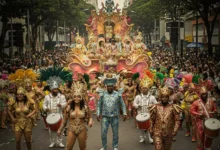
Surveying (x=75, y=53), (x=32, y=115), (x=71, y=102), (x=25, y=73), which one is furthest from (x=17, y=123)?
(x=75, y=53)

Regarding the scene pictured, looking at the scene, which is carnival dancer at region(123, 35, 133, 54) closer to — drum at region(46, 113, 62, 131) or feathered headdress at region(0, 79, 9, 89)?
feathered headdress at region(0, 79, 9, 89)

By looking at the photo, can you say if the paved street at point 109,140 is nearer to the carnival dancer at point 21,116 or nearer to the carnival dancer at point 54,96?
the carnival dancer at point 54,96

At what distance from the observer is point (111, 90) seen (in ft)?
30.0

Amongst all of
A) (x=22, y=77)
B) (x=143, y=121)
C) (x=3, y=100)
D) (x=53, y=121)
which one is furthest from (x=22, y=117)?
(x=3, y=100)

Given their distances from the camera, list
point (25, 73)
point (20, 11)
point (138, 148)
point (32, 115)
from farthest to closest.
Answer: point (20, 11) < point (25, 73) < point (138, 148) < point (32, 115)

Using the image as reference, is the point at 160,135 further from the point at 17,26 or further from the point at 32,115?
the point at 17,26

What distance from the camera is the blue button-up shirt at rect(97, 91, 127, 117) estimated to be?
29.6 feet

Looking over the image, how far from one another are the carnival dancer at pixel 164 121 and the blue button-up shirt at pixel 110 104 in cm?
157

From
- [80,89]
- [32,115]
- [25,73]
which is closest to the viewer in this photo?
[80,89]

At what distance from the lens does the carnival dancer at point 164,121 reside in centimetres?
744

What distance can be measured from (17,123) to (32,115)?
0.37 m

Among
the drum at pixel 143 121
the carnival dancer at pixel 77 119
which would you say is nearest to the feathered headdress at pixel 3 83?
the carnival dancer at pixel 77 119

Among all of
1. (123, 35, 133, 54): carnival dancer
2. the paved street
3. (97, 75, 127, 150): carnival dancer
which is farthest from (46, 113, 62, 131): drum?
(123, 35, 133, 54): carnival dancer

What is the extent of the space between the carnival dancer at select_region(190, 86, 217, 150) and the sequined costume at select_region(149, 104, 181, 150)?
4.45 feet
